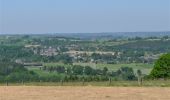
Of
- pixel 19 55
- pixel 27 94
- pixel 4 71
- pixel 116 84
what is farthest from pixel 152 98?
pixel 19 55

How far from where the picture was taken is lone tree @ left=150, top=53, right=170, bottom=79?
2093 inches

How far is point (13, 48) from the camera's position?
16412cm

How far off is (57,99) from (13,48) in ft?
448

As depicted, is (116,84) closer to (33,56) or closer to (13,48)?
(33,56)

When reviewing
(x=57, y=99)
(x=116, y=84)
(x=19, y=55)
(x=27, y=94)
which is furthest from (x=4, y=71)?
(x=19, y=55)

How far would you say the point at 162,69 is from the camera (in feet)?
176

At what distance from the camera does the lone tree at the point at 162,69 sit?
5316cm

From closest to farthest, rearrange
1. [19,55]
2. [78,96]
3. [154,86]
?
[78,96], [154,86], [19,55]

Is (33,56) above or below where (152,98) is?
below

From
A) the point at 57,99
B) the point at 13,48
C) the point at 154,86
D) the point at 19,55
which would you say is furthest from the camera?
the point at 13,48

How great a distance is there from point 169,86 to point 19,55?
11230 centimetres

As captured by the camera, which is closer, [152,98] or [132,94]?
[152,98]

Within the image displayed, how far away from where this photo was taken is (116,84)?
42.9m

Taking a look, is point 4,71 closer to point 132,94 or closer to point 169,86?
point 169,86
